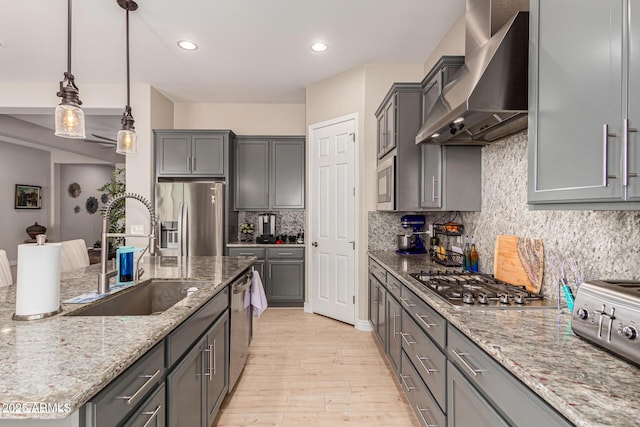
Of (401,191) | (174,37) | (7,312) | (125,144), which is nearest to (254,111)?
(174,37)

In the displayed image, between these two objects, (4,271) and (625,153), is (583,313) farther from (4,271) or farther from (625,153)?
(4,271)

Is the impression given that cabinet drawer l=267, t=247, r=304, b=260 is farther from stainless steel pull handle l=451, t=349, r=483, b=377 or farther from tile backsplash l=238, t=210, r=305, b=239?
stainless steel pull handle l=451, t=349, r=483, b=377

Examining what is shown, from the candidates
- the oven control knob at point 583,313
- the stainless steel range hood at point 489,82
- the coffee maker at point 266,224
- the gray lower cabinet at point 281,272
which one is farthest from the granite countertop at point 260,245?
the oven control knob at point 583,313

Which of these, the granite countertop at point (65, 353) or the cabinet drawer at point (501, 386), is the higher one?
the granite countertop at point (65, 353)

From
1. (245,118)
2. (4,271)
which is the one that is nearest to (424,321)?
(4,271)

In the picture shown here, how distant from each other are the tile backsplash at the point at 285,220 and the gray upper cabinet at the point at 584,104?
13.2 feet

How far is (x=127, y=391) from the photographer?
1012 millimetres

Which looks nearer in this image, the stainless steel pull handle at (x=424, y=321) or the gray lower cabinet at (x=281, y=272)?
the stainless steel pull handle at (x=424, y=321)

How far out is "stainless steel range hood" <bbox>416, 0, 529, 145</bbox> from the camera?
159cm

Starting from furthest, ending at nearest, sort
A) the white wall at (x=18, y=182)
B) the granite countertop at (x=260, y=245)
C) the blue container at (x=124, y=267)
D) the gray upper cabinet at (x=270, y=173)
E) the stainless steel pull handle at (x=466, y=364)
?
the white wall at (x=18, y=182) < the gray upper cabinet at (x=270, y=173) < the granite countertop at (x=260, y=245) < the blue container at (x=124, y=267) < the stainless steel pull handle at (x=466, y=364)

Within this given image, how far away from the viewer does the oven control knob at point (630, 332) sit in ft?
2.97

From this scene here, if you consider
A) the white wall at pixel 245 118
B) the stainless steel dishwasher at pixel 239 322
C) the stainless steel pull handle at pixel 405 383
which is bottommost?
the stainless steel pull handle at pixel 405 383

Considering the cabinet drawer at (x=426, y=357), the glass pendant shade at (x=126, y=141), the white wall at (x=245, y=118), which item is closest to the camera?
the cabinet drawer at (x=426, y=357)

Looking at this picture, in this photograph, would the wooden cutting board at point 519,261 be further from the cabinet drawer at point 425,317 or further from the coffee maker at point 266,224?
the coffee maker at point 266,224
